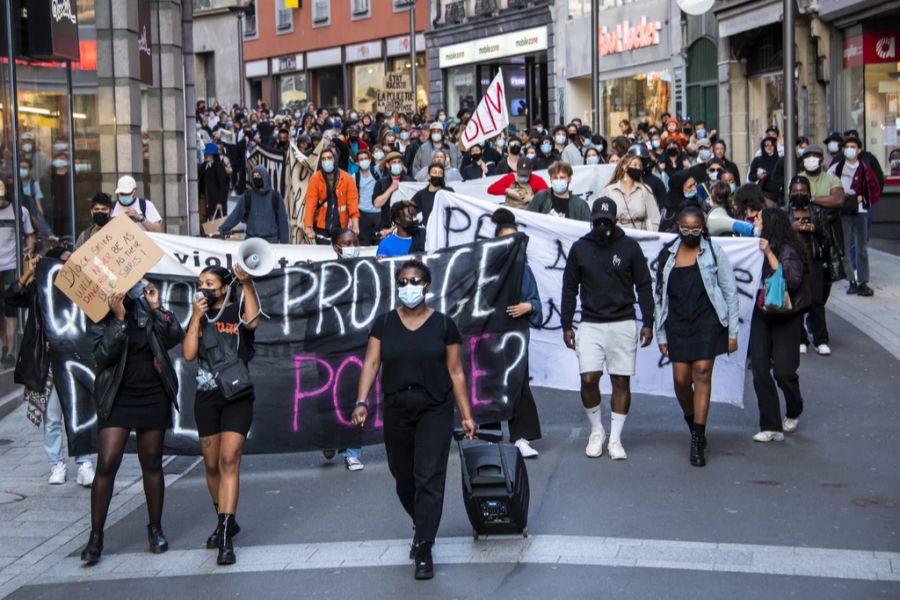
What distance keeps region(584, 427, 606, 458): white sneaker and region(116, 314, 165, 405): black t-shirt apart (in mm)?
3398

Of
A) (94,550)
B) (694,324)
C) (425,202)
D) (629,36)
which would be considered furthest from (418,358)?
(629,36)

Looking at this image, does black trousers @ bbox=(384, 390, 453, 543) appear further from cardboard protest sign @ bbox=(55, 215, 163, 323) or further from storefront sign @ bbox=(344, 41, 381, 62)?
storefront sign @ bbox=(344, 41, 381, 62)

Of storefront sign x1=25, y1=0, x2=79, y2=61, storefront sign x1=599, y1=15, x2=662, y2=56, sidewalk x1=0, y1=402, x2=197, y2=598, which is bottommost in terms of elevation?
sidewalk x1=0, y1=402, x2=197, y2=598

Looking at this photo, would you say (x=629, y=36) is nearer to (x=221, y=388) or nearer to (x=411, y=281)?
(x=411, y=281)

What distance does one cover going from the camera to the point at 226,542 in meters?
8.02

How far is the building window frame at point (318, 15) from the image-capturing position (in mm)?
55594

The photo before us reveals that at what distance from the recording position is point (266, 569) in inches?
311

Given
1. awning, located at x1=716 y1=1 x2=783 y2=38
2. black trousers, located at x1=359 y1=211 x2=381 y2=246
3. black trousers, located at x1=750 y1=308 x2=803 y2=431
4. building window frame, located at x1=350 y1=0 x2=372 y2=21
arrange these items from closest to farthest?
black trousers, located at x1=750 y1=308 x2=803 y2=431
black trousers, located at x1=359 y1=211 x2=381 y2=246
awning, located at x1=716 y1=1 x2=783 y2=38
building window frame, located at x1=350 y1=0 x2=372 y2=21

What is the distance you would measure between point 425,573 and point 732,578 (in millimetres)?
1517

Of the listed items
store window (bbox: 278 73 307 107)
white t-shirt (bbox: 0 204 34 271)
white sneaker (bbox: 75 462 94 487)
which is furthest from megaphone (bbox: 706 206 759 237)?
store window (bbox: 278 73 307 107)

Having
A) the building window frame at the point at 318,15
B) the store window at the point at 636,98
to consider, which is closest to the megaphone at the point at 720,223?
the store window at the point at 636,98

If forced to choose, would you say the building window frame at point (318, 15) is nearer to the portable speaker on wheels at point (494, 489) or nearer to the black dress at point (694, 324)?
the black dress at point (694, 324)

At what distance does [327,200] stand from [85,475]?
735 cm

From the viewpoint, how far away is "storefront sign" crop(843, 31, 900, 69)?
983 inches
